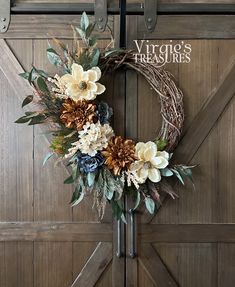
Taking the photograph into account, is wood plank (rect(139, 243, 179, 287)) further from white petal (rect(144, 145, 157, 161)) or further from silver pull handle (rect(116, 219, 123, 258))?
white petal (rect(144, 145, 157, 161))

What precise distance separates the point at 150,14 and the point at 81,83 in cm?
45

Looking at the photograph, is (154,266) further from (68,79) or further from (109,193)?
(68,79)

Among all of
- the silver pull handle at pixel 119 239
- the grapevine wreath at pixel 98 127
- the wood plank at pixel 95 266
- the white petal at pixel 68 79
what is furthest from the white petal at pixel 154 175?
the white petal at pixel 68 79

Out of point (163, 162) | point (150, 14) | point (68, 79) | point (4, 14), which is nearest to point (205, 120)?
point (163, 162)

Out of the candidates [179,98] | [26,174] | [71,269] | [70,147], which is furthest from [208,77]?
[71,269]

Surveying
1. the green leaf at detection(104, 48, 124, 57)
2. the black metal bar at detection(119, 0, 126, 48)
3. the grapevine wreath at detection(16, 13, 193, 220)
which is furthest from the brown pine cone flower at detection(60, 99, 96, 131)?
the black metal bar at detection(119, 0, 126, 48)

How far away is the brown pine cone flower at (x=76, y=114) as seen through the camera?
4.73ft

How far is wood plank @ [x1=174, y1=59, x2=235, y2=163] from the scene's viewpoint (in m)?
1.59

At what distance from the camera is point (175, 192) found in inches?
63.2

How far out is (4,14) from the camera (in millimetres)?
1587

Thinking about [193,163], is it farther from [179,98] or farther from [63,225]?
[63,225]

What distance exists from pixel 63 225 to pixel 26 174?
0.91ft

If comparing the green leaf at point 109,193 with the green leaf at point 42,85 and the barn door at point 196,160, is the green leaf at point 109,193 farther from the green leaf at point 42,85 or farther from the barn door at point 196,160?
the green leaf at point 42,85

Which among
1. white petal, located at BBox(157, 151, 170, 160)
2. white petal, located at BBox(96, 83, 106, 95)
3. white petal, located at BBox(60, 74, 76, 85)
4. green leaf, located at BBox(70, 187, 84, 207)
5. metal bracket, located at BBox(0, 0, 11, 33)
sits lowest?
green leaf, located at BBox(70, 187, 84, 207)
